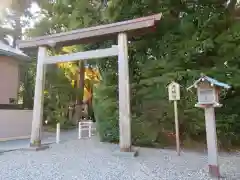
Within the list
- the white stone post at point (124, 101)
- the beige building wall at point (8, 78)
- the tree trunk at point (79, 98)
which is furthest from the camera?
Result: the tree trunk at point (79, 98)

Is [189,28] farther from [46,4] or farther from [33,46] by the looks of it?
[46,4]

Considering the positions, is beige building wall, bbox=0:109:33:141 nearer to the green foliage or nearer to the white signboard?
the green foliage

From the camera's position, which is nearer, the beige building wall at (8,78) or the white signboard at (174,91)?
the white signboard at (174,91)

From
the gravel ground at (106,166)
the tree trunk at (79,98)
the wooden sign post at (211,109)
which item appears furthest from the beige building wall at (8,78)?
the wooden sign post at (211,109)

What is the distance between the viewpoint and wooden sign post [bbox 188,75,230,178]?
4.18m

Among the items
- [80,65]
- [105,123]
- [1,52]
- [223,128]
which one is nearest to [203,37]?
[223,128]

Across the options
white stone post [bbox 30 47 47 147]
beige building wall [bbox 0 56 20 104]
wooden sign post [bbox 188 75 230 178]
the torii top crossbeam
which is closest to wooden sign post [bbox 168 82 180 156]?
wooden sign post [bbox 188 75 230 178]

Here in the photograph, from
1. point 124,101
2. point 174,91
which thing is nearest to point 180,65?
point 174,91

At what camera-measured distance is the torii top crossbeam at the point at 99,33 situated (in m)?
6.11

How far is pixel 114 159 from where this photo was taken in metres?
5.58

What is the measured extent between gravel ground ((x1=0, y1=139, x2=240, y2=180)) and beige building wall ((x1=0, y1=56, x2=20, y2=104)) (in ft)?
17.8

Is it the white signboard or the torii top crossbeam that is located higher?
the torii top crossbeam

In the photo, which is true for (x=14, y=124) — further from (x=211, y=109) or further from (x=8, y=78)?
(x=211, y=109)

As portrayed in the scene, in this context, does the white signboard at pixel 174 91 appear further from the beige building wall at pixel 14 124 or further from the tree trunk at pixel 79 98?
the tree trunk at pixel 79 98
